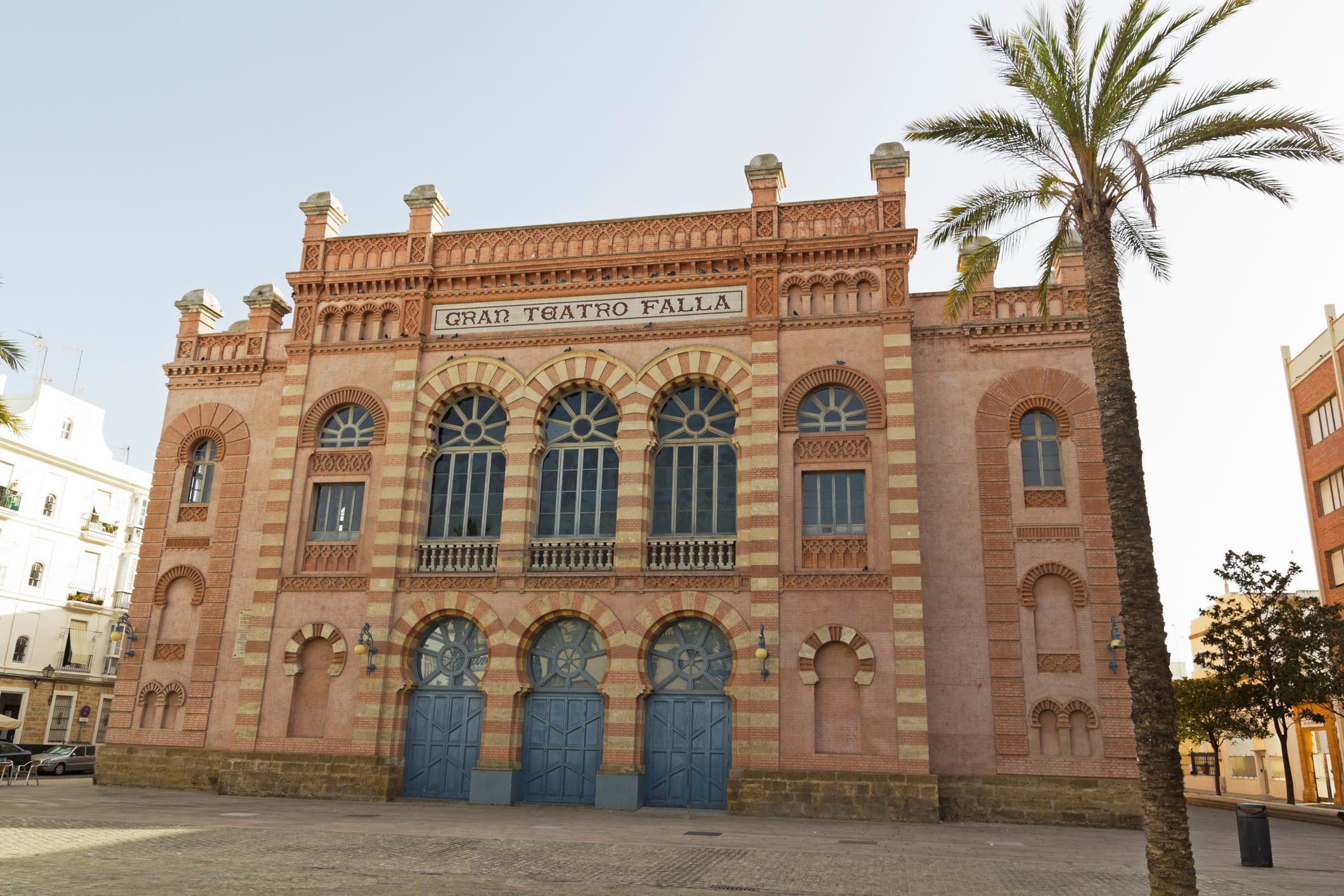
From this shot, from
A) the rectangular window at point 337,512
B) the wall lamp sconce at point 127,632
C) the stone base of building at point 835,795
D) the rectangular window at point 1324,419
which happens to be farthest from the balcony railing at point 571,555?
the rectangular window at point 1324,419

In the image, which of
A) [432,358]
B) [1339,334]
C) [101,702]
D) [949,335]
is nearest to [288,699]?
[432,358]

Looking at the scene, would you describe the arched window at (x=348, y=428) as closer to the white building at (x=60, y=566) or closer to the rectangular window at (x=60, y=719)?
the white building at (x=60, y=566)

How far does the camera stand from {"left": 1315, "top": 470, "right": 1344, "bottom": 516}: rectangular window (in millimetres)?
34469

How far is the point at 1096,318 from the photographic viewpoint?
13562 millimetres

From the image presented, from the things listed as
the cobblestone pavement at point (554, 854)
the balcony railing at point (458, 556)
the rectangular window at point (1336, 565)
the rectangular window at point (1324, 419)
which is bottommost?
the cobblestone pavement at point (554, 854)

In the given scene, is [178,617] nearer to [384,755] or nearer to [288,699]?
[288,699]

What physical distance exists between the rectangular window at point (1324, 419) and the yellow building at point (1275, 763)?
6797 millimetres

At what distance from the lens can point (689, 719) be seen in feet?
72.8

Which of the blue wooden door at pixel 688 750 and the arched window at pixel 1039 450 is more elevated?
the arched window at pixel 1039 450

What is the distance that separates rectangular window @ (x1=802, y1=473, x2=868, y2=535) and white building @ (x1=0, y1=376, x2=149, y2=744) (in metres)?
29.3

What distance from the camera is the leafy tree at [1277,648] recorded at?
94.1 feet

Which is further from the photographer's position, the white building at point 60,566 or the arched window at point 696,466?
the white building at point 60,566

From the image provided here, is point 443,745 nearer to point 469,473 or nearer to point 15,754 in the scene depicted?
point 469,473

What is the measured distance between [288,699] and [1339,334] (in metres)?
34.5
